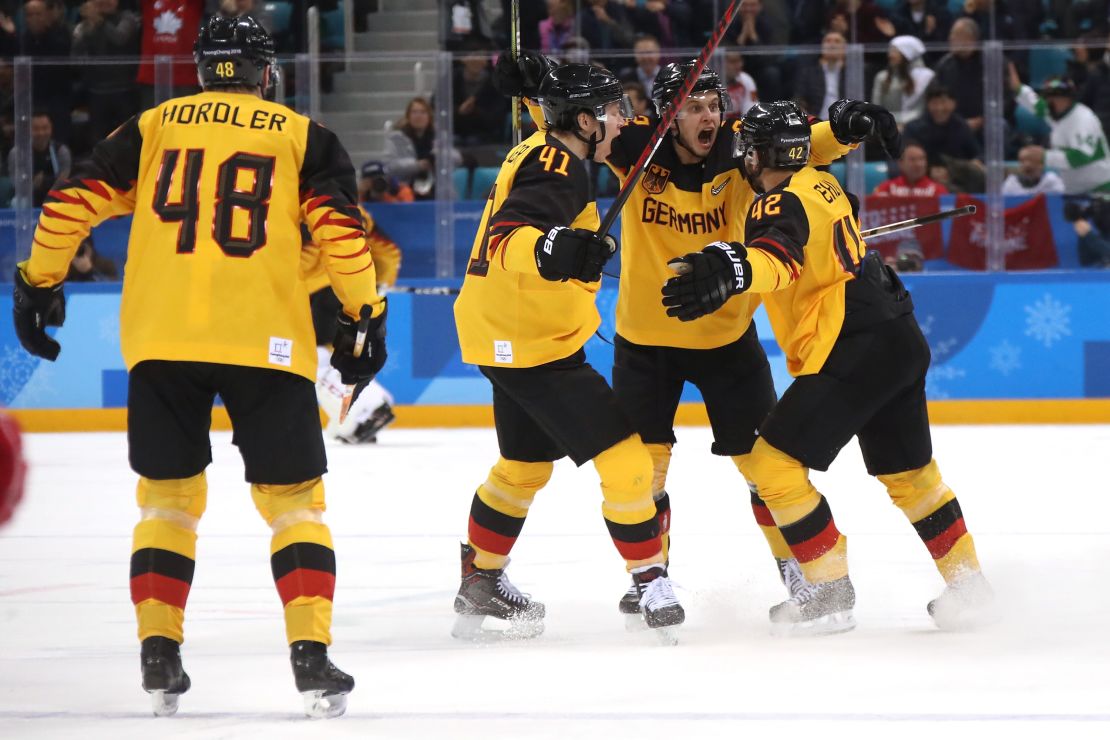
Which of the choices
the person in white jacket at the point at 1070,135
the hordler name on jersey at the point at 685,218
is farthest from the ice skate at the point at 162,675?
the person in white jacket at the point at 1070,135

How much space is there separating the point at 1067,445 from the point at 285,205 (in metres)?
5.54

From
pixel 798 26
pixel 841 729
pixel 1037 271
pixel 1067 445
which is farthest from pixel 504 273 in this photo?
pixel 798 26

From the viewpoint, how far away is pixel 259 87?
333 cm

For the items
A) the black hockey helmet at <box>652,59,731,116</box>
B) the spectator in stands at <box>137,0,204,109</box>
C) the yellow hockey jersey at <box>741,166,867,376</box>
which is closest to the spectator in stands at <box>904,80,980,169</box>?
the spectator in stands at <box>137,0,204,109</box>

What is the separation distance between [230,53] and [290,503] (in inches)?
35.9

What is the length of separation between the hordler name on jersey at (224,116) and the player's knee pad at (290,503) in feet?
2.32

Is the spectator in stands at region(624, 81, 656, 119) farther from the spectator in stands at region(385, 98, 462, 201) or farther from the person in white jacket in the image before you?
the person in white jacket

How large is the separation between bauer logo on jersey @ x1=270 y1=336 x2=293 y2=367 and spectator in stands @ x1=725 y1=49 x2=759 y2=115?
5799 mm

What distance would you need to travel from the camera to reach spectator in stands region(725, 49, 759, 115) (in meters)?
8.68

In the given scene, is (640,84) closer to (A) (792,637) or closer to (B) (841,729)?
(A) (792,637)

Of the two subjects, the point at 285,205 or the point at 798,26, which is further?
the point at 798,26

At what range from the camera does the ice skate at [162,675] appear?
3115 mm

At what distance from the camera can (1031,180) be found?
8.72 meters

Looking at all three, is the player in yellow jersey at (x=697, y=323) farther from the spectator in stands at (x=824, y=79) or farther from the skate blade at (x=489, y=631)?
the spectator in stands at (x=824, y=79)
